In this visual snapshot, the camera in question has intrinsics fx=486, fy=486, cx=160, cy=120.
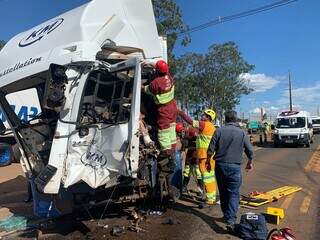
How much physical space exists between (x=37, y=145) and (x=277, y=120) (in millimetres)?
23125

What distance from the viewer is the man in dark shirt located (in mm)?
7109

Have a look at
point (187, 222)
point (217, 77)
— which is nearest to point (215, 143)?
point (187, 222)

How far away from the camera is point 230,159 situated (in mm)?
7215

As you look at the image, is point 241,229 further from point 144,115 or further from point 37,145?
point 37,145

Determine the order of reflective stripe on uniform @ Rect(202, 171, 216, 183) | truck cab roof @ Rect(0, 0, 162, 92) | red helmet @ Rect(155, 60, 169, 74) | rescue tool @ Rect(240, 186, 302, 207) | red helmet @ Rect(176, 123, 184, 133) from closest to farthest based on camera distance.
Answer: truck cab roof @ Rect(0, 0, 162, 92) < red helmet @ Rect(155, 60, 169, 74) < red helmet @ Rect(176, 123, 184, 133) < reflective stripe on uniform @ Rect(202, 171, 216, 183) < rescue tool @ Rect(240, 186, 302, 207)

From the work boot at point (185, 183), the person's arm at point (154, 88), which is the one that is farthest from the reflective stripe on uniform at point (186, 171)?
the person's arm at point (154, 88)

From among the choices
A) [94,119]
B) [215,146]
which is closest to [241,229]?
[215,146]

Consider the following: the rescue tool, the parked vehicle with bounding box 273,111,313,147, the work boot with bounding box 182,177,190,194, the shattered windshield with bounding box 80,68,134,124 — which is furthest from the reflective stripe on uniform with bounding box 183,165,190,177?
the parked vehicle with bounding box 273,111,313,147

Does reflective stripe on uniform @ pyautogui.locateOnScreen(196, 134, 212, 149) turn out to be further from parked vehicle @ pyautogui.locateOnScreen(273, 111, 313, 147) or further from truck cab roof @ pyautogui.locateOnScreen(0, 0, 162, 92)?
parked vehicle @ pyautogui.locateOnScreen(273, 111, 313, 147)

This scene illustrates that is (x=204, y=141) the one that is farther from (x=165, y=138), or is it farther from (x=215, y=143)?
(x=165, y=138)

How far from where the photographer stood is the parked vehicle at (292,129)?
88.1ft

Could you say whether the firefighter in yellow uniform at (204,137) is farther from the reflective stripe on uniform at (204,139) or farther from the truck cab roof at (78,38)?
the truck cab roof at (78,38)

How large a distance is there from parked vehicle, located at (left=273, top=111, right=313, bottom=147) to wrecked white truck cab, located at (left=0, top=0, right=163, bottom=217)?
68.4 ft

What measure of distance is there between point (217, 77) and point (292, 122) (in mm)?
14232
